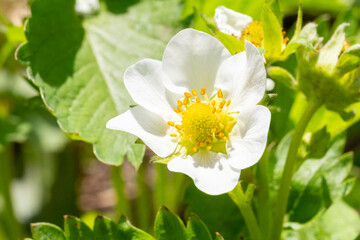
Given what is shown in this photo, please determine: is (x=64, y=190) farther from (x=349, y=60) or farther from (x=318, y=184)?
(x=349, y=60)

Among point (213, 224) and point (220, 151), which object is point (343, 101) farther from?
point (213, 224)

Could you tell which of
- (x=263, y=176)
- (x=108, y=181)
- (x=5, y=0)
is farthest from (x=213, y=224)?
(x=5, y=0)

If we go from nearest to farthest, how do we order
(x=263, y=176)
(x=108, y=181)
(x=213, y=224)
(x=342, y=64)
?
(x=342, y=64)
(x=263, y=176)
(x=213, y=224)
(x=108, y=181)

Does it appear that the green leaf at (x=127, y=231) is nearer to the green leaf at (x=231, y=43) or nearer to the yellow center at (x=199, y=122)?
the yellow center at (x=199, y=122)

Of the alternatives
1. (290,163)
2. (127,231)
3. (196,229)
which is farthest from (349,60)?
(127,231)

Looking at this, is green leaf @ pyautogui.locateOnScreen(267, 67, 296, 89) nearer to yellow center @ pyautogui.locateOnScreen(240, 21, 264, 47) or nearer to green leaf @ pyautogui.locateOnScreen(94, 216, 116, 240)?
yellow center @ pyautogui.locateOnScreen(240, 21, 264, 47)
